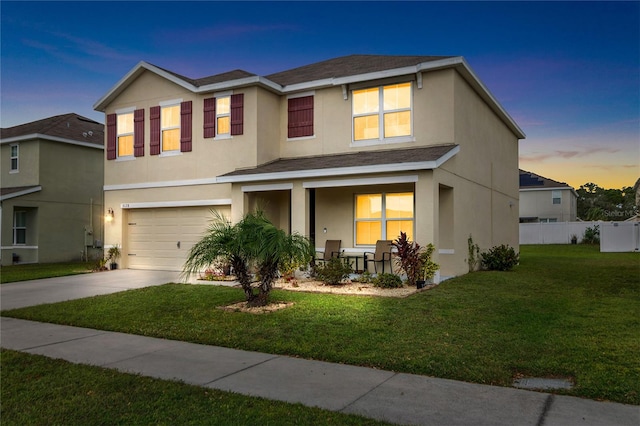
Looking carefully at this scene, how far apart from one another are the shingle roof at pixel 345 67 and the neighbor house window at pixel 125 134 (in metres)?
5.65

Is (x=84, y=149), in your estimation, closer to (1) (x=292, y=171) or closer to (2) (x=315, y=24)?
(2) (x=315, y=24)

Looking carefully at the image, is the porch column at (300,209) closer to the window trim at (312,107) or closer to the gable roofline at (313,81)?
the window trim at (312,107)

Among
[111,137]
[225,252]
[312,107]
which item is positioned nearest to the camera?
[225,252]

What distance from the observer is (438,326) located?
743 cm

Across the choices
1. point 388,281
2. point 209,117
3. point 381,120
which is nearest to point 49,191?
point 209,117

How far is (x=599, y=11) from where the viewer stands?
15.5 meters

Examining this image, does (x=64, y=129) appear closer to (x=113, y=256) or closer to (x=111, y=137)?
(x=111, y=137)

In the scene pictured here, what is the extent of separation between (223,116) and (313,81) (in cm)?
326

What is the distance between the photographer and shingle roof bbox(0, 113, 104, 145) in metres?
22.4

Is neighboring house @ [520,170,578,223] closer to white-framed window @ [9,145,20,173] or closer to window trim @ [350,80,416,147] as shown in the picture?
window trim @ [350,80,416,147]

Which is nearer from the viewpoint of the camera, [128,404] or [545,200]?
[128,404]

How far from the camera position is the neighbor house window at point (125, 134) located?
17.6 m

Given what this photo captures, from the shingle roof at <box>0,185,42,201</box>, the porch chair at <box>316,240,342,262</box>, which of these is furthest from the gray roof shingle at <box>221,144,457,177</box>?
the shingle roof at <box>0,185,42,201</box>

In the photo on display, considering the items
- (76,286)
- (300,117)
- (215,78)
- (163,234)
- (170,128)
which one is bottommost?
(76,286)
